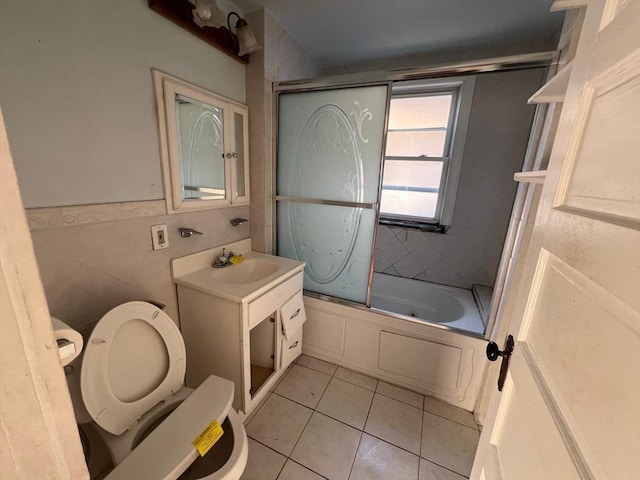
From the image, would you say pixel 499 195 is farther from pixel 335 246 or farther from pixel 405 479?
pixel 405 479

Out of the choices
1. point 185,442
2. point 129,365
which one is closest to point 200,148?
point 129,365

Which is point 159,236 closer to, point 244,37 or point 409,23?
point 244,37

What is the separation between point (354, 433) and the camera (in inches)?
56.9

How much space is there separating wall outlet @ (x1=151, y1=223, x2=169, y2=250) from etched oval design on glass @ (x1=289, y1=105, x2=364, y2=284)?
0.89m

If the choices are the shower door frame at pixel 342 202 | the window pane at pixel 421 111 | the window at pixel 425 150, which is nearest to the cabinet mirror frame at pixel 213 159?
the shower door frame at pixel 342 202

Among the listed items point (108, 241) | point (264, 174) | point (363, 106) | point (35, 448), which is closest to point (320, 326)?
point (264, 174)

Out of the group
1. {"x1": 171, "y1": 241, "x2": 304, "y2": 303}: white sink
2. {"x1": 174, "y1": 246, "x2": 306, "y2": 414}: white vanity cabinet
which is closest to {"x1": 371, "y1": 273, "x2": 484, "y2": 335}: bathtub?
{"x1": 174, "y1": 246, "x2": 306, "y2": 414}: white vanity cabinet

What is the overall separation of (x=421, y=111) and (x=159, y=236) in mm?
2394

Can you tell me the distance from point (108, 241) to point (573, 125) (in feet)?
5.18

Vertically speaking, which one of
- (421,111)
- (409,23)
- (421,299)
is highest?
(409,23)

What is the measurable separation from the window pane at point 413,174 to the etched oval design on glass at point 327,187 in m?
0.78

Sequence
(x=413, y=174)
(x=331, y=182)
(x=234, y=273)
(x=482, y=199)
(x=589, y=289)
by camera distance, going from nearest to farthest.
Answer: (x=589, y=289) < (x=234, y=273) < (x=331, y=182) < (x=482, y=199) < (x=413, y=174)

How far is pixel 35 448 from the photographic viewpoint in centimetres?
33

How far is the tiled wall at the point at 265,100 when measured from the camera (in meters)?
1.64
